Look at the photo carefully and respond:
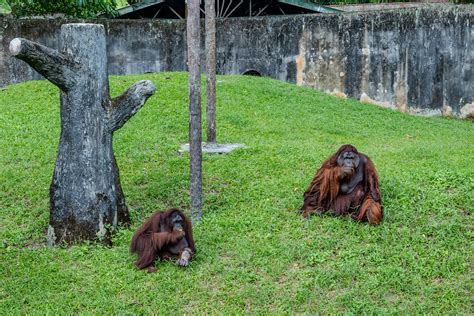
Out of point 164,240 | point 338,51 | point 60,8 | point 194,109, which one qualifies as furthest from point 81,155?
point 60,8

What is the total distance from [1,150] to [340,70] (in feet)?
27.1

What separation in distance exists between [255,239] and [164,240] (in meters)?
0.89

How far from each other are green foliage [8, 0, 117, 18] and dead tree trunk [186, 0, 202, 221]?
9719 millimetres

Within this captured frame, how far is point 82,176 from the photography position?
5613 millimetres

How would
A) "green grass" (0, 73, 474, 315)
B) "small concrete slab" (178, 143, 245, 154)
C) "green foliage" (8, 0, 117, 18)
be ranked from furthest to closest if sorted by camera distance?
1. "green foliage" (8, 0, 117, 18)
2. "small concrete slab" (178, 143, 245, 154)
3. "green grass" (0, 73, 474, 315)

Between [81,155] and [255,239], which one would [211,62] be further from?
[255,239]

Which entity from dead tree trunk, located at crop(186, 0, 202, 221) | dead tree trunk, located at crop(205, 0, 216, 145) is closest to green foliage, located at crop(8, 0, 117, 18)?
dead tree trunk, located at crop(205, 0, 216, 145)

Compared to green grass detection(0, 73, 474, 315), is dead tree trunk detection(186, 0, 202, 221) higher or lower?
higher

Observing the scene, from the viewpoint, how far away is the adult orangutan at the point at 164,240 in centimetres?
496

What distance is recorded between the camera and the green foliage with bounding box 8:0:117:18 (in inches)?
596

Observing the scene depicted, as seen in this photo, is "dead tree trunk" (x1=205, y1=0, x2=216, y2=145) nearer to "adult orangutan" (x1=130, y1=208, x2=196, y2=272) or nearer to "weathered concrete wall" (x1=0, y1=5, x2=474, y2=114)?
"adult orangutan" (x1=130, y1=208, x2=196, y2=272)

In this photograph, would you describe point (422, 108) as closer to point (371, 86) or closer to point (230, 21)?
point (371, 86)

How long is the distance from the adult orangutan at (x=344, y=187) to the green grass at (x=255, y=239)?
0.54 feet

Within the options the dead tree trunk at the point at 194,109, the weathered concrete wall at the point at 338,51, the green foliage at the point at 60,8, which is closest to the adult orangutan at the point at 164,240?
the dead tree trunk at the point at 194,109
